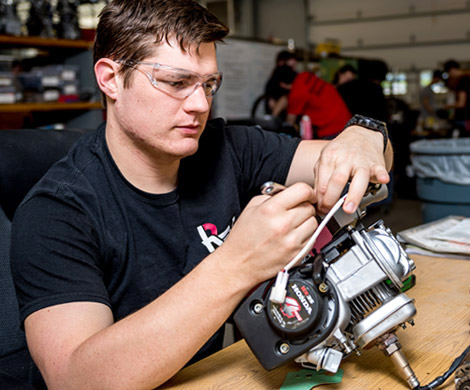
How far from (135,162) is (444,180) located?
83.3 inches

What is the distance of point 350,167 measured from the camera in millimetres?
839

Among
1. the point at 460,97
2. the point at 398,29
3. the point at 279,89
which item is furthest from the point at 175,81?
the point at 398,29

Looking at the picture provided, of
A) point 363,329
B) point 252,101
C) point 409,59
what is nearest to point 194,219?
point 363,329

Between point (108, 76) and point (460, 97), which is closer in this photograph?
point (108, 76)

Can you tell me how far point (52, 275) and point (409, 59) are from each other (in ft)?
36.4

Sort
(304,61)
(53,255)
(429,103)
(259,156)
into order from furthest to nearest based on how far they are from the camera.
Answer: (429,103)
(304,61)
(259,156)
(53,255)

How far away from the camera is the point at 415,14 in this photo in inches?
414

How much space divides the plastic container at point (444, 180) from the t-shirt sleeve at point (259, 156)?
1.68m

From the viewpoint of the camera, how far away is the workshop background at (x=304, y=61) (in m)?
2.92

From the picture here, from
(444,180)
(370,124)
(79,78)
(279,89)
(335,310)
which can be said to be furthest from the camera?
(279,89)

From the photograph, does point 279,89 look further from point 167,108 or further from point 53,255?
point 53,255

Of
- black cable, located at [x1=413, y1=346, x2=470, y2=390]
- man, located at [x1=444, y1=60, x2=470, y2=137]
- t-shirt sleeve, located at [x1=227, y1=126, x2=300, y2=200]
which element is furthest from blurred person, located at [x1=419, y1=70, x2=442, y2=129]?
black cable, located at [x1=413, y1=346, x2=470, y2=390]

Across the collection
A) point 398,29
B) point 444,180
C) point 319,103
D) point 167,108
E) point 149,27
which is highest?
Answer: point 398,29

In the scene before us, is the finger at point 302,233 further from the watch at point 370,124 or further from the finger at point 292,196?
A: the watch at point 370,124
